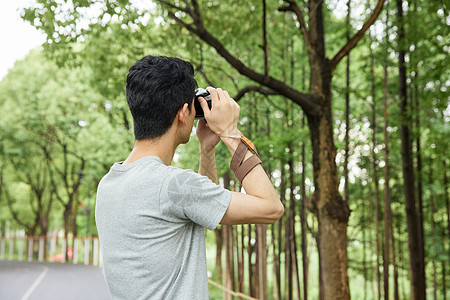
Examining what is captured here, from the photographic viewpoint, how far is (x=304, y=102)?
268 inches

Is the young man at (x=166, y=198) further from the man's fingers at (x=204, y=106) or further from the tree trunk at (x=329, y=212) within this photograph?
the tree trunk at (x=329, y=212)

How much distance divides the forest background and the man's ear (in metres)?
1.24

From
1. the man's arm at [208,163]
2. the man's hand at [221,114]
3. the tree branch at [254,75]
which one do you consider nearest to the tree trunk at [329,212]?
the tree branch at [254,75]

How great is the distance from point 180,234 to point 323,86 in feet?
19.3

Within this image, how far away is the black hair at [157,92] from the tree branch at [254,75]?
198 inches

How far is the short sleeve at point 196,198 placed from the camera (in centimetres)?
141

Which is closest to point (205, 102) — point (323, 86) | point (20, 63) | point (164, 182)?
point (164, 182)

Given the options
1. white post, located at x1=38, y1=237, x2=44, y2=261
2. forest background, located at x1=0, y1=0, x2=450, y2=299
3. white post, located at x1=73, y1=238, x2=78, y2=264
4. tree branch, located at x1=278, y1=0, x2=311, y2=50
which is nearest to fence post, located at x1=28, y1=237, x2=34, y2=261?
white post, located at x1=38, y1=237, x2=44, y2=261

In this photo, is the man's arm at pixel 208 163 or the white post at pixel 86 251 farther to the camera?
the white post at pixel 86 251

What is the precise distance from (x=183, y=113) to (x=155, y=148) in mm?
138

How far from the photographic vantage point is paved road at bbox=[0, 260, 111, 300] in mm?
15273

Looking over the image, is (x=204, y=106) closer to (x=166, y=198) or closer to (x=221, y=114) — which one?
(x=221, y=114)

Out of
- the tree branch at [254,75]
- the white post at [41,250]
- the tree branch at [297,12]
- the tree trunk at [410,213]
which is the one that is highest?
the tree branch at [297,12]

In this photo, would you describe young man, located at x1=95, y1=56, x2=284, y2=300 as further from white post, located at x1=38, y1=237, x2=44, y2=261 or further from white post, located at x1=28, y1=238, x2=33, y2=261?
white post, located at x1=28, y1=238, x2=33, y2=261
